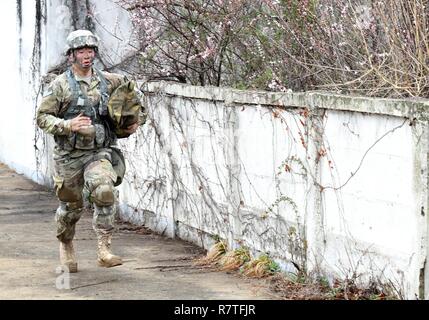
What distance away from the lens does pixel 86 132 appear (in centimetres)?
920

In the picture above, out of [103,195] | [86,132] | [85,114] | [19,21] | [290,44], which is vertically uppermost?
[19,21]

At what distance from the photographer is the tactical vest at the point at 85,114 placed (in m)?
9.27

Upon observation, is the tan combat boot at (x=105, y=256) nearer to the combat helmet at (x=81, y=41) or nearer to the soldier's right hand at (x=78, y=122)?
the soldier's right hand at (x=78, y=122)

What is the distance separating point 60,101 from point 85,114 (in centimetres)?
22

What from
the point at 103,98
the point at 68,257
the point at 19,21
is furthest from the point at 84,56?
the point at 19,21

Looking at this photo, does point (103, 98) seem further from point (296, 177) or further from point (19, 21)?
point (19, 21)

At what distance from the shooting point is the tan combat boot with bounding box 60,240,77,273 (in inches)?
385

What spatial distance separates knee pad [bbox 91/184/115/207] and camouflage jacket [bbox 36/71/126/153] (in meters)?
0.50

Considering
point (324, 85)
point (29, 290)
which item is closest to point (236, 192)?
point (324, 85)

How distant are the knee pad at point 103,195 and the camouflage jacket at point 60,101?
503 mm

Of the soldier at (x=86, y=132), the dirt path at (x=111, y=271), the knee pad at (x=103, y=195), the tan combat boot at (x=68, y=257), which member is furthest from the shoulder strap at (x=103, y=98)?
the dirt path at (x=111, y=271)
